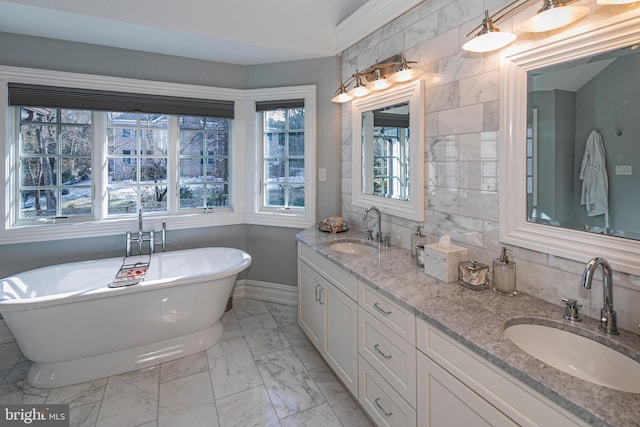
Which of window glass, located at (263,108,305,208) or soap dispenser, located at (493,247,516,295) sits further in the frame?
window glass, located at (263,108,305,208)

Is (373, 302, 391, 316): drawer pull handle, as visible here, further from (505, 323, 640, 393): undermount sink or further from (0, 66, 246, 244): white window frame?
(0, 66, 246, 244): white window frame

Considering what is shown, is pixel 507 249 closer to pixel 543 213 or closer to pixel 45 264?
pixel 543 213

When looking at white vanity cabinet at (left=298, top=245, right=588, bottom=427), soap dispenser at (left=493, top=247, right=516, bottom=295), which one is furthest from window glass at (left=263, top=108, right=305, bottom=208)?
soap dispenser at (left=493, top=247, right=516, bottom=295)

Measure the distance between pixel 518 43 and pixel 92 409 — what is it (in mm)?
2928

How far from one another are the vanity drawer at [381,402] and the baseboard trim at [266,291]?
1.63m

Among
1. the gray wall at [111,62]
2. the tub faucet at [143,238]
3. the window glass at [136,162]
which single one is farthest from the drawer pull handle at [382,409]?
the gray wall at [111,62]

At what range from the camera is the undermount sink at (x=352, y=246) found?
243 cm

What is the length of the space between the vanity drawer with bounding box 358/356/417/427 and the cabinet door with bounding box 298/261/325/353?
1.91 feet

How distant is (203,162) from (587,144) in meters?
3.16

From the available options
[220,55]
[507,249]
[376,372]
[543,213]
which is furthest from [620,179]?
[220,55]

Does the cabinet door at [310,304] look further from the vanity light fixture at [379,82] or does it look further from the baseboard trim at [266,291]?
the vanity light fixture at [379,82]

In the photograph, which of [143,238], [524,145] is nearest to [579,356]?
[524,145]

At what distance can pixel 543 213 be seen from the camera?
1.39 meters

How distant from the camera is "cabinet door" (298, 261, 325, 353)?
234 cm
